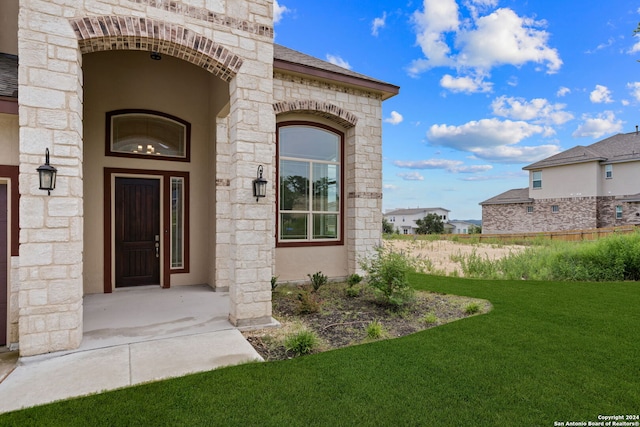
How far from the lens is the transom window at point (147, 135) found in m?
6.34

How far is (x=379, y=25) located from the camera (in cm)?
1191

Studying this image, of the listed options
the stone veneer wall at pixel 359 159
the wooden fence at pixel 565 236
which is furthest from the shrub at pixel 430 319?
the wooden fence at pixel 565 236

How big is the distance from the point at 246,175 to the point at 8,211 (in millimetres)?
2733

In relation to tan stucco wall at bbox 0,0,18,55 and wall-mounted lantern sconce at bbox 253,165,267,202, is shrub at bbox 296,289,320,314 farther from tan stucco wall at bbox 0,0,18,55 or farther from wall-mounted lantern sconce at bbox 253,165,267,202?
tan stucco wall at bbox 0,0,18,55

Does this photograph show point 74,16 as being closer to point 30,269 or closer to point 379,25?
point 30,269

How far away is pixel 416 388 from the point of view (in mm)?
2879

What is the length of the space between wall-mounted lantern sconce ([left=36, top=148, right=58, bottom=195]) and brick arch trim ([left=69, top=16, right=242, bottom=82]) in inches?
57.8

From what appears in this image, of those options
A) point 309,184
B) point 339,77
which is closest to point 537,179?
point 339,77

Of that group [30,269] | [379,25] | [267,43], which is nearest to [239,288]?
[30,269]

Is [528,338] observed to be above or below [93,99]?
below

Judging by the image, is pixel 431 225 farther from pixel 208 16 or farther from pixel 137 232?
pixel 208 16

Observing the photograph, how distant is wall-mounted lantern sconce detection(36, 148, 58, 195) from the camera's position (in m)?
3.36

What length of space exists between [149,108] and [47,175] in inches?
146

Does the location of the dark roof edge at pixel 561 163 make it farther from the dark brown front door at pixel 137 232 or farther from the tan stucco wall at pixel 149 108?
the dark brown front door at pixel 137 232
